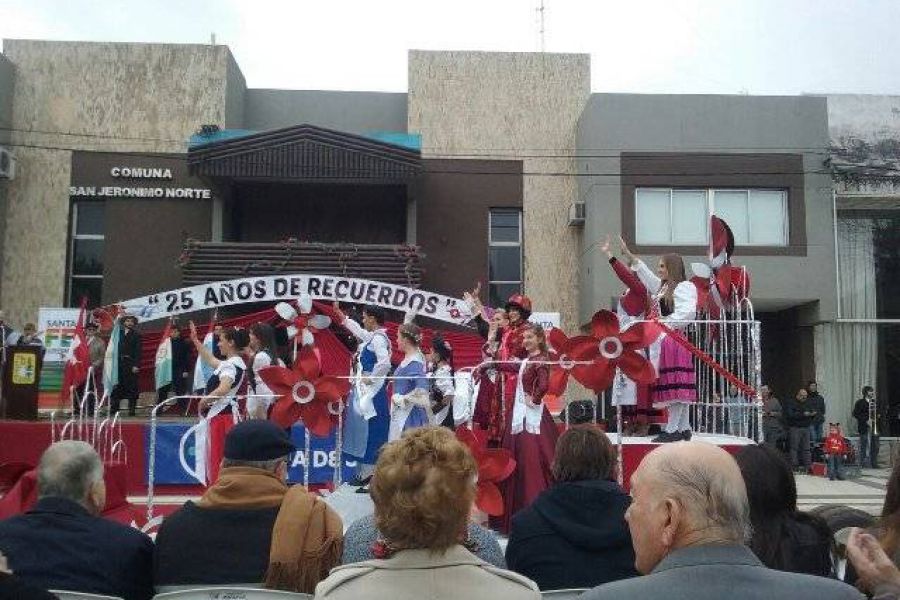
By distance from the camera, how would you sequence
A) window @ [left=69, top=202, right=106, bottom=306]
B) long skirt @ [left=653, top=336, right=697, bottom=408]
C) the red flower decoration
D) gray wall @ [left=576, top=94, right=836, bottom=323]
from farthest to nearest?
window @ [left=69, top=202, right=106, bottom=306] < gray wall @ [left=576, top=94, right=836, bottom=323] < long skirt @ [left=653, top=336, right=697, bottom=408] < the red flower decoration

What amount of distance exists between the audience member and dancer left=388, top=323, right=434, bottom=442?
31.3 feet

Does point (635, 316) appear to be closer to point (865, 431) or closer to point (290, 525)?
point (290, 525)

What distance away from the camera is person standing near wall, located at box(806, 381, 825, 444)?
1481cm

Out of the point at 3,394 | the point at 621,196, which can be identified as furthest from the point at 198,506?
the point at 621,196

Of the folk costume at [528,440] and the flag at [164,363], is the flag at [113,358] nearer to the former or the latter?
the flag at [164,363]

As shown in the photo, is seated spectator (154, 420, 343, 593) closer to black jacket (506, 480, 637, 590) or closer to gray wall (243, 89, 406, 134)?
black jacket (506, 480, 637, 590)

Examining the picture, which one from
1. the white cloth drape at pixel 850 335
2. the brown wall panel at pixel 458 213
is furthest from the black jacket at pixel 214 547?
the white cloth drape at pixel 850 335

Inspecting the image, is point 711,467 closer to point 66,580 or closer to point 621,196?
point 66,580

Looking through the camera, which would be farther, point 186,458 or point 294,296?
point 294,296

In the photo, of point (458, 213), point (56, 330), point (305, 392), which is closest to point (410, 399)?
point (305, 392)

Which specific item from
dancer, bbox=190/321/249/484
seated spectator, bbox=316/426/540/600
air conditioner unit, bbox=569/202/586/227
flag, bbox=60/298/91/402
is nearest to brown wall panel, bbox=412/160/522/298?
air conditioner unit, bbox=569/202/586/227

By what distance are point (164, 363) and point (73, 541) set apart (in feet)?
39.5

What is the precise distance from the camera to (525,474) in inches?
237

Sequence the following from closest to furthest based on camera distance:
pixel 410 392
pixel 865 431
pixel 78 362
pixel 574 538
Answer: pixel 574 538, pixel 410 392, pixel 78 362, pixel 865 431
